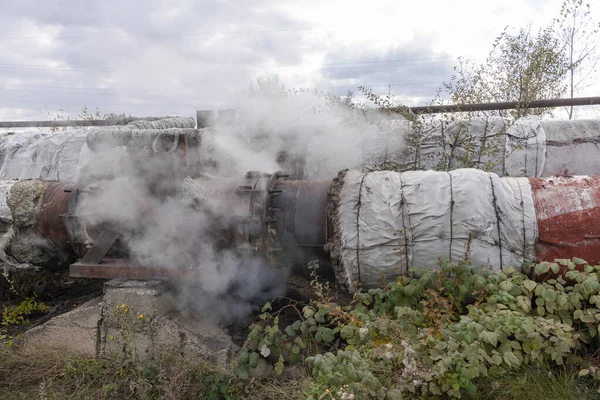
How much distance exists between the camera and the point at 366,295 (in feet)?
9.94

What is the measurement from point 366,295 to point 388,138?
7.23 ft

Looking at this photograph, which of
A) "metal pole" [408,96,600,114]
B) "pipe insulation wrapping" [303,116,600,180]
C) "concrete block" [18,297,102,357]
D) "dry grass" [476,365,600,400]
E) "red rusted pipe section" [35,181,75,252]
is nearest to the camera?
"dry grass" [476,365,600,400]

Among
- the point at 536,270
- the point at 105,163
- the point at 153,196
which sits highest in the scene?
the point at 105,163

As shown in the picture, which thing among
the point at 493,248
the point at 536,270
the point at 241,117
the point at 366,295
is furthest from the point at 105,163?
the point at 536,270

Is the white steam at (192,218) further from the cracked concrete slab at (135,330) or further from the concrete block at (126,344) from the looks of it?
the concrete block at (126,344)

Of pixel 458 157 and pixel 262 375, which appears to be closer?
pixel 262 375

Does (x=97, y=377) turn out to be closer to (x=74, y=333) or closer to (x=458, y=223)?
(x=74, y=333)

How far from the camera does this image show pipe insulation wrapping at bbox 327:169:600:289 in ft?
9.71

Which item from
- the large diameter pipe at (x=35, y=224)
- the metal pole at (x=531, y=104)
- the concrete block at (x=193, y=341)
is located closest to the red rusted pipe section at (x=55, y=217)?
the large diameter pipe at (x=35, y=224)

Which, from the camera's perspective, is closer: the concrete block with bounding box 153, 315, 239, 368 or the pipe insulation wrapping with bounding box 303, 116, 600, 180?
the concrete block with bounding box 153, 315, 239, 368

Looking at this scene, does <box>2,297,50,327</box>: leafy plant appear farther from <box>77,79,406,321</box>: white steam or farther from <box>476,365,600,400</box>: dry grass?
<box>476,365,600,400</box>: dry grass

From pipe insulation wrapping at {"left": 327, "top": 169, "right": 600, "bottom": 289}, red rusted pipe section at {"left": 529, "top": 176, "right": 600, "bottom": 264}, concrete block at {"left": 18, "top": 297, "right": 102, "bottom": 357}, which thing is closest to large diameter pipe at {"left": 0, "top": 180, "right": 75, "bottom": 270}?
concrete block at {"left": 18, "top": 297, "right": 102, "bottom": 357}

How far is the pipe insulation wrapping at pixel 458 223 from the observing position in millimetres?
2959

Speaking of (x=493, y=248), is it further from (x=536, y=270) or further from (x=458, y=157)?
(x=458, y=157)
